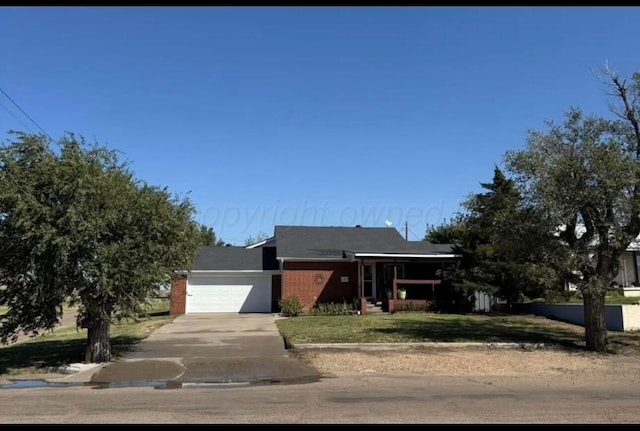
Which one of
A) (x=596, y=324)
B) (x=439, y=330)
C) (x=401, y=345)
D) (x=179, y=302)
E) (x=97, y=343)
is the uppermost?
(x=179, y=302)

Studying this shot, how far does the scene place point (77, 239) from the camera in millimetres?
12422

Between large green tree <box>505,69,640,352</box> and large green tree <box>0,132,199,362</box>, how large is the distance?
10.5m

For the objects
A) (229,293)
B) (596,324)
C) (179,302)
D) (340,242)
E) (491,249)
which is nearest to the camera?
(596,324)

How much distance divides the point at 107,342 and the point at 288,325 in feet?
29.0

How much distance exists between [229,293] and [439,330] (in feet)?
49.4

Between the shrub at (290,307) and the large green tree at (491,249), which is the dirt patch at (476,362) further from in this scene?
the shrub at (290,307)

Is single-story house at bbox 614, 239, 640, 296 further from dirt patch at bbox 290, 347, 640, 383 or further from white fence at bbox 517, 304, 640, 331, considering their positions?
dirt patch at bbox 290, 347, 640, 383

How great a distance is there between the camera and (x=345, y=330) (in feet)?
63.0

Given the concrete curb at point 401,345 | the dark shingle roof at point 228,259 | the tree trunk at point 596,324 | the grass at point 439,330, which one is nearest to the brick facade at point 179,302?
the dark shingle roof at point 228,259

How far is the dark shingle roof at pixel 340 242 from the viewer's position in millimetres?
29672

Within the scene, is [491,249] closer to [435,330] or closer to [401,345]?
[435,330]

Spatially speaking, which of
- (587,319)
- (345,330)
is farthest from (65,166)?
(587,319)

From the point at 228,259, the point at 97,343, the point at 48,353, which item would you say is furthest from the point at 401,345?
the point at 228,259

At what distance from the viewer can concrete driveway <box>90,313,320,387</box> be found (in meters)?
11.4
